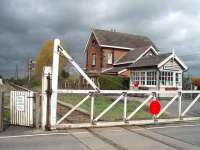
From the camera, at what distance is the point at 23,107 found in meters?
11.5

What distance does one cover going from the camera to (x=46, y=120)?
36.9 feet

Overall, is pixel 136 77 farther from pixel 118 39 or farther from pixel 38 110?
pixel 38 110

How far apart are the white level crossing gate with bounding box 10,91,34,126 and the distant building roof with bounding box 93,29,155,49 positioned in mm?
36348

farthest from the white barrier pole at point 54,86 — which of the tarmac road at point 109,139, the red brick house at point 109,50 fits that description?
the red brick house at point 109,50

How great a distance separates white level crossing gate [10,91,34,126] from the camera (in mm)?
Result: 11477

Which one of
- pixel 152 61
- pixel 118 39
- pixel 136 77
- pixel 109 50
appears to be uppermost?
pixel 118 39

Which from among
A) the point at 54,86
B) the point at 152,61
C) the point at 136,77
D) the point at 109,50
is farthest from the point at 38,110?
the point at 109,50

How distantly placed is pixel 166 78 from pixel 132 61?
8195 mm

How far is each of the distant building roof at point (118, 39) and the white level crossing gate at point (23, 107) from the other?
3635 cm

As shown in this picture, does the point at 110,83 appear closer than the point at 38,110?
No

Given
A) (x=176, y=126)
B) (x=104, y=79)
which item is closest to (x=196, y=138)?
(x=176, y=126)

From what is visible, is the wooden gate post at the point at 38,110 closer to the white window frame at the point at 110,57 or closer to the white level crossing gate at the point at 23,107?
the white level crossing gate at the point at 23,107

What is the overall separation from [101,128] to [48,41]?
61.4 m

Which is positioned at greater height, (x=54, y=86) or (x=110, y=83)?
(x=54, y=86)
